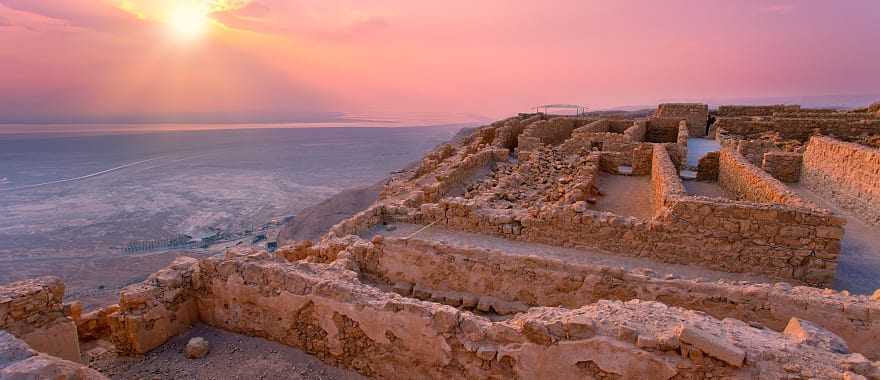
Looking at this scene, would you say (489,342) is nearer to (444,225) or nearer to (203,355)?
(203,355)

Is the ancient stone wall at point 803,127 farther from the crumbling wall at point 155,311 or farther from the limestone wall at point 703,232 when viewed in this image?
the crumbling wall at point 155,311

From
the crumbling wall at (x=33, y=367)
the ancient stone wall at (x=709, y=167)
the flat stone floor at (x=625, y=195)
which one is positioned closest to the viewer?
the crumbling wall at (x=33, y=367)

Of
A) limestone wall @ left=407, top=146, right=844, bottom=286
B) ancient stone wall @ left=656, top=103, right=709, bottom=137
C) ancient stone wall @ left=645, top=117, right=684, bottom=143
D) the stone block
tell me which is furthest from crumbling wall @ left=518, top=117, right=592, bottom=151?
the stone block

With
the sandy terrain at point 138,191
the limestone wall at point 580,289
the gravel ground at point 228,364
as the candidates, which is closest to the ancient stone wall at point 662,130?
the limestone wall at point 580,289

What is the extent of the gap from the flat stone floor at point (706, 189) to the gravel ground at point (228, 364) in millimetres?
10227

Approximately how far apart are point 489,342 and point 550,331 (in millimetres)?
589

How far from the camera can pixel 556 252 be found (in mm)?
7586

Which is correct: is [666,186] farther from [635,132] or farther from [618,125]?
[618,125]

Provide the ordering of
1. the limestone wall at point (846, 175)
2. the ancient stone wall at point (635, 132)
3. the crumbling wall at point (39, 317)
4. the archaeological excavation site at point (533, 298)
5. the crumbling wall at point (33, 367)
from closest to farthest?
1. the crumbling wall at point (33, 367)
2. the archaeological excavation site at point (533, 298)
3. the crumbling wall at point (39, 317)
4. the limestone wall at point (846, 175)
5. the ancient stone wall at point (635, 132)

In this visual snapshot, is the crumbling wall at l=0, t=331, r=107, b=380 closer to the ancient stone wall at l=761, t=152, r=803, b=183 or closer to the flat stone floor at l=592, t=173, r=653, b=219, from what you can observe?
the flat stone floor at l=592, t=173, r=653, b=219

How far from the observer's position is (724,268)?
272 inches

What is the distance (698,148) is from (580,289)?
16819mm

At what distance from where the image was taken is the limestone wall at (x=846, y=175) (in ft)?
30.8

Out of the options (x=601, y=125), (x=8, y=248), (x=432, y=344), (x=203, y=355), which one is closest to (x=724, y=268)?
(x=432, y=344)
